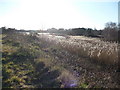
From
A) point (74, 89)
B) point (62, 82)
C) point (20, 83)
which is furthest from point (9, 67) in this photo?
point (74, 89)

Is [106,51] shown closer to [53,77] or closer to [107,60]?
[107,60]

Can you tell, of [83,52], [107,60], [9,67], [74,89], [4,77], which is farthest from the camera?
[83,52]

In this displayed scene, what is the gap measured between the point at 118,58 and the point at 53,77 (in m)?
3.64

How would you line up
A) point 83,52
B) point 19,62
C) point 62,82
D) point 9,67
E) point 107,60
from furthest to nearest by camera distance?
point 83,52
point 107,60
point 19,62
point 9,67
point 62,82

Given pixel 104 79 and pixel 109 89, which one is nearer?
pixel 109 89

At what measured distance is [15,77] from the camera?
610 cm

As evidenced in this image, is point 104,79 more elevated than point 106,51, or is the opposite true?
point 106,51

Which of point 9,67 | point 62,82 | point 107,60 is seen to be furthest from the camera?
point 107,60

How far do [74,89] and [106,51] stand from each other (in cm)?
462

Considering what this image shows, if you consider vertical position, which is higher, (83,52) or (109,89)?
→ (83,52)

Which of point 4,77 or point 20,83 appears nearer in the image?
point 20,83

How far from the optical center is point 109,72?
751 centimetres

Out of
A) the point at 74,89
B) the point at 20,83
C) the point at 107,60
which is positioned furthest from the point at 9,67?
the point at 107,60

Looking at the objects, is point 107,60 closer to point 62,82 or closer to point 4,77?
point 62,82
